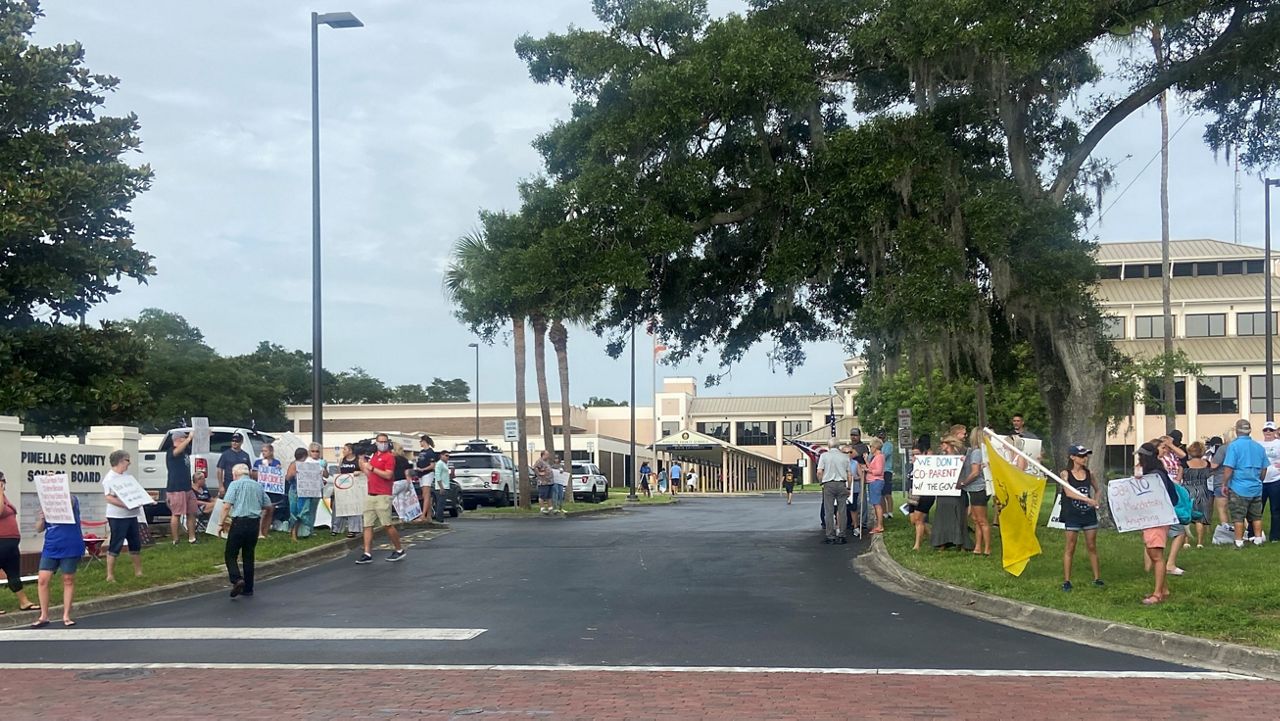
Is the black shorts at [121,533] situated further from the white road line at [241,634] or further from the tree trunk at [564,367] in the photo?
the tree trunk at [564,367]

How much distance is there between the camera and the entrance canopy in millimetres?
67500

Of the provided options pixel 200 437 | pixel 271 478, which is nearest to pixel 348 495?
pixel 271 478

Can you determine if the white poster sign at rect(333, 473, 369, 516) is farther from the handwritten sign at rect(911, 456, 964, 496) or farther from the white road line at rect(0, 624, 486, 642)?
the handwritten sign at rect(911, 456, 964, 496)

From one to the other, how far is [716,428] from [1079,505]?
94.2 metres

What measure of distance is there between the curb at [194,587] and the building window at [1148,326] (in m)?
59.0

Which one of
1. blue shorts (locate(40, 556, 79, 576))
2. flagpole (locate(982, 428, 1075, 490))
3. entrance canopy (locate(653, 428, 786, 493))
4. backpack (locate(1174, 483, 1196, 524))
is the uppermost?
flagpole (locate(982, 428, 1075, 490))

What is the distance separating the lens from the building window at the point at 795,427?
349 ft

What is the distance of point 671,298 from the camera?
73.2 ft

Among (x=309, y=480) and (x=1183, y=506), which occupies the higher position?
(x=309, y=480)

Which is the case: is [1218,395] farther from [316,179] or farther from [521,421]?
[316,179]

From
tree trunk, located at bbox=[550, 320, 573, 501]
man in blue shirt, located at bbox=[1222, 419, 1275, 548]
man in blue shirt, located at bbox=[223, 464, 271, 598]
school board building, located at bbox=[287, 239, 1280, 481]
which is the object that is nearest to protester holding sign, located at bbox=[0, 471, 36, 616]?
man in blue shirt, located at bbox=[223, 464, 271, 598]

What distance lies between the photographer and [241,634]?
11820mm

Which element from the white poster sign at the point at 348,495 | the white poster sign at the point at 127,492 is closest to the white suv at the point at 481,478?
the white poster sign at the point at 348,495

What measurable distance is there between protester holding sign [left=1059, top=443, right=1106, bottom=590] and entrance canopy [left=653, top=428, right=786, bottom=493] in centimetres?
5122
